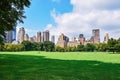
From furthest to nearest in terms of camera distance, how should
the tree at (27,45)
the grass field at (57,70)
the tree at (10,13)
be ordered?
the tree at (27,45)
the tree at (10,13)
the grass field at (57,70)

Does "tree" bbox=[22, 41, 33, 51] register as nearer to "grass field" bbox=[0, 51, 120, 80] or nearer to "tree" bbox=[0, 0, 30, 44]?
"tree" bbox=[0, 0, 30, 44]

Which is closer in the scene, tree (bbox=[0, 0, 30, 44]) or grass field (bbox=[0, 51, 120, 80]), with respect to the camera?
grass field (bbox=[0, 51, 120, 80])

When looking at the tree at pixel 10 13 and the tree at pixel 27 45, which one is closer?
the tree at pixel 10 13

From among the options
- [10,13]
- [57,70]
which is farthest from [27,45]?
[57,70]

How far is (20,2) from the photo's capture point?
27969 millimetres

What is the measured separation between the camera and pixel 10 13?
95.4 feet

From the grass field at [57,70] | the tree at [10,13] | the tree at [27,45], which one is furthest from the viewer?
the tree at [27,45]

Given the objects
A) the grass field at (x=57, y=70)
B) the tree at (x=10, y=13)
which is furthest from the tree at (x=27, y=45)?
the grass field at (x=57, y=70)

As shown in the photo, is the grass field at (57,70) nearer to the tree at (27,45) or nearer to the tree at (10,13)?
the tree at (10,13)

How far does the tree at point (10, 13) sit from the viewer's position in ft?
86.7

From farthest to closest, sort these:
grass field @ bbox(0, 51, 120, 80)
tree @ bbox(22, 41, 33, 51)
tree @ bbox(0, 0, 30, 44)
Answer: tree @ bbox(22, 41, 33, 51), tree @ bbox(0, 0, 30, 44), grass field @ bbox(0, 51, 120, 80)

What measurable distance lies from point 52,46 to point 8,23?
159m

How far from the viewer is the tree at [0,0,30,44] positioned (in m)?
26.4

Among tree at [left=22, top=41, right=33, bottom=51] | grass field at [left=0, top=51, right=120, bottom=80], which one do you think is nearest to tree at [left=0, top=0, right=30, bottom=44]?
grass field at [left=0, top=51, right=120, bottom=80]
